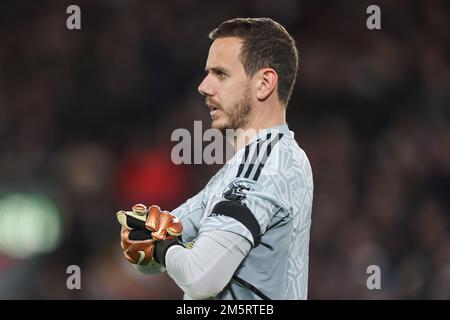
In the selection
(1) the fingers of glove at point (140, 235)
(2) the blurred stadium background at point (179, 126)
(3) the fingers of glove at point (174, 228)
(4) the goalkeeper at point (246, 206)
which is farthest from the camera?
(2) the blurred stadium background at point (179, 126)

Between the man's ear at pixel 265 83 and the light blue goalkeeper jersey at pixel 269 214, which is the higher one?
the man's ear at pixel 265 83

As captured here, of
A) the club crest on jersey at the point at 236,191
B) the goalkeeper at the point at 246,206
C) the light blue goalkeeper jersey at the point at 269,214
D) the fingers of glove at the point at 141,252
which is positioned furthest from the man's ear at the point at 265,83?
the fingers of glove at the point at 141,252

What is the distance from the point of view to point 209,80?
2.89m

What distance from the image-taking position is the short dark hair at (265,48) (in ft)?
9.43

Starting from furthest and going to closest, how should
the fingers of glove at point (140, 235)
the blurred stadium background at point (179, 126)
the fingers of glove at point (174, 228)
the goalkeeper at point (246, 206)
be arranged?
the blurred stadium background at point (179, 126)
the fingers of glove at point (140, 235)
the fingers of glove at point (174, 228)
the goalkeeper at point (246, 206)

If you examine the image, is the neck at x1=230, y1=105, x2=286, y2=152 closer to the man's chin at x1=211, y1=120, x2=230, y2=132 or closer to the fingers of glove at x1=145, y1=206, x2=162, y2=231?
the man's chin at x1=211, y1=120, x2=230, y2=132

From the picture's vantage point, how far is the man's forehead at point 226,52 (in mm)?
2863

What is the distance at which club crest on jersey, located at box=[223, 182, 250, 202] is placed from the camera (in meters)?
2.59

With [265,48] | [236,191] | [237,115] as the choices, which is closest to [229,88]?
[237,115]

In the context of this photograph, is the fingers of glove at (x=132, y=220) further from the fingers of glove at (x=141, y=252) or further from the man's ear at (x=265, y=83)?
the man's ear at (x=265, y=83)

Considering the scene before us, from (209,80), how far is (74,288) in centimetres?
356

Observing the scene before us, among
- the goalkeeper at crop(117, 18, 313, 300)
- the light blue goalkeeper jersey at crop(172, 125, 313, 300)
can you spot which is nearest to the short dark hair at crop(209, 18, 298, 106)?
the goalkeeper at crop(117, 18, 313, 300)

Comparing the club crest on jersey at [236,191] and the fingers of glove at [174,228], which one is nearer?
the club crest on jersey at [236,191]

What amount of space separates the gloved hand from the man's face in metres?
0.39
